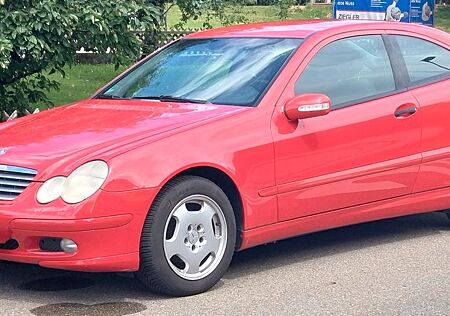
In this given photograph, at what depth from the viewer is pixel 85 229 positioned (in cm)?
482

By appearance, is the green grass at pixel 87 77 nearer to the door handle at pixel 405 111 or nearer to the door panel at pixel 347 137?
the door panel at pixel 347 137

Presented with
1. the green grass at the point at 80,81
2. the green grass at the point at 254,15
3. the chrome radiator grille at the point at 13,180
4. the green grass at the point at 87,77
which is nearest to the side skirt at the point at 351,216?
the chrome radiator grille at the point at 13,180

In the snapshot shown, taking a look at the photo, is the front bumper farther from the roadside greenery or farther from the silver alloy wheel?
the roadside greenery

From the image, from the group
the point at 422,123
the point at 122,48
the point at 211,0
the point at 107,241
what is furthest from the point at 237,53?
the point at 211,0

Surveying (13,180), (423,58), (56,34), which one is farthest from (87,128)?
(56,34)

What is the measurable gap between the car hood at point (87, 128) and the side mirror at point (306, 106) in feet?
1.12

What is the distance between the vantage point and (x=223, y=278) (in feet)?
18.7

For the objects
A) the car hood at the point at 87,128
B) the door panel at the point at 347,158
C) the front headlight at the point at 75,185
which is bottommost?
the door panel at the point at 347,158

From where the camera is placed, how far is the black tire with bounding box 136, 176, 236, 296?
5.04 meters

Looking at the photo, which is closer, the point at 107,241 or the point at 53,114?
the point at 107,241

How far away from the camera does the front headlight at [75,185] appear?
4.86 m

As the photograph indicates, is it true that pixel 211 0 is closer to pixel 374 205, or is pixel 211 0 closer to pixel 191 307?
pixel 374 205

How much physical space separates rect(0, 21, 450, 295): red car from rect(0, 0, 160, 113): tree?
6.96 feet

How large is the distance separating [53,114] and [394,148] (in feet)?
7.71
